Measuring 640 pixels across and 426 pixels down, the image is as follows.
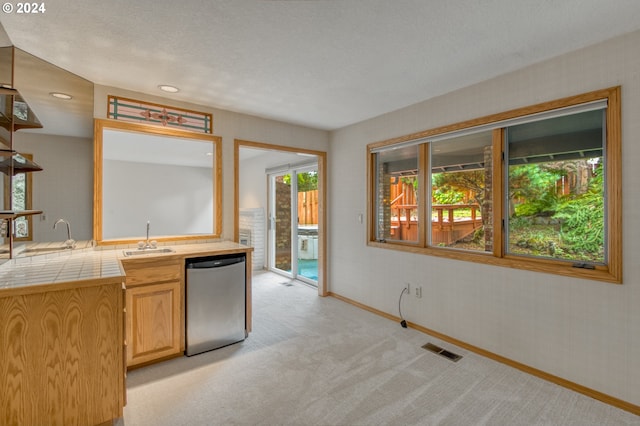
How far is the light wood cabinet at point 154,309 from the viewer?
2.43m

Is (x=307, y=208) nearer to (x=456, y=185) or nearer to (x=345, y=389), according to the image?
(x=456, y=185)

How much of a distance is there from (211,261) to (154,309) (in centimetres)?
58

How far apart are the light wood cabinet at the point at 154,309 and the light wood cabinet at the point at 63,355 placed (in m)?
0.70

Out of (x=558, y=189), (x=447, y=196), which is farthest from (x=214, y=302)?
(x=558, y=189)

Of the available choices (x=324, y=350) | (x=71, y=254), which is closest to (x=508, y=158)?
(x=324, y=350)

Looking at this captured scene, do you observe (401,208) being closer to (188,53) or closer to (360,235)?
(360,235)

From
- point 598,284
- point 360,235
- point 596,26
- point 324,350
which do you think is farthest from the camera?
point 360,235

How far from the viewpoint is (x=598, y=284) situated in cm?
208

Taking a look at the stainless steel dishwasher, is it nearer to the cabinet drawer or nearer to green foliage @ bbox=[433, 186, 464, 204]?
the cabinet drawer

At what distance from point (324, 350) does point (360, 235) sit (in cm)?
163

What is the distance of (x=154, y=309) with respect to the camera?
8.27 ft

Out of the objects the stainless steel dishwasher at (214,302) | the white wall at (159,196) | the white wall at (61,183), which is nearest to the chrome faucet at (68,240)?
the white wall at (61,183)

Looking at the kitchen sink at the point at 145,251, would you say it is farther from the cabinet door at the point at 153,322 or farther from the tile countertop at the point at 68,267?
the cabinet door at the point at 153,322

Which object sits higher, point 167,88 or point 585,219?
point 167,88
